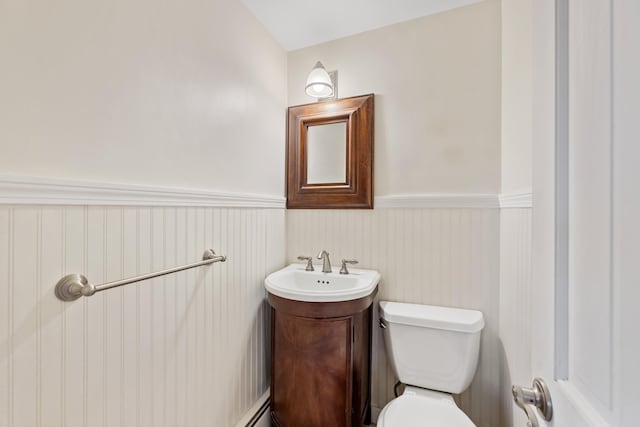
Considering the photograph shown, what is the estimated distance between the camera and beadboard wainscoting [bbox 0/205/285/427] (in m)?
0.63

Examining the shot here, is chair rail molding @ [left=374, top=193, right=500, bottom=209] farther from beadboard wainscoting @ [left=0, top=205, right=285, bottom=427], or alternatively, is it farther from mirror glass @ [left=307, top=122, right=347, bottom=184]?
beadboard wainscoting @ [left=0, top=205, right=285, bottom=427]

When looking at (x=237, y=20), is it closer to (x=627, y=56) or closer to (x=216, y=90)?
(x=216, y=90)

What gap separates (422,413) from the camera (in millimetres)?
1134

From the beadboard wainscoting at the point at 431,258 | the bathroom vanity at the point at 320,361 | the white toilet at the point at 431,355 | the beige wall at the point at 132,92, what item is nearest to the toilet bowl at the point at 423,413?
the white toilet at the point at 431,355

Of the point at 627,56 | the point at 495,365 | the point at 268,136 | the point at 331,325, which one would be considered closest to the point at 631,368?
the point at 627,56

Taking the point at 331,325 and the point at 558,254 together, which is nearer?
the point at 558,254

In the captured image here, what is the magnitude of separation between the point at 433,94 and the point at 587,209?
133cm

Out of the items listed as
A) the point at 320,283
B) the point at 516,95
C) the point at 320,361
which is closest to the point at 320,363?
the point at 320,361

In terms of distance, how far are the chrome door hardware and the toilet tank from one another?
2.53 ft

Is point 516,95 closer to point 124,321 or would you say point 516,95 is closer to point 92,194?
point 92,194

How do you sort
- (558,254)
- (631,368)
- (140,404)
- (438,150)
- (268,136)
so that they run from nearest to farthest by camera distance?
(631,368) → (558,254) → (140,404) → (438,150) → (268,136)

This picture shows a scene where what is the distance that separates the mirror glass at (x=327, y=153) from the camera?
1.71 metres

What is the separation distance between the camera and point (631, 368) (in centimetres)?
31

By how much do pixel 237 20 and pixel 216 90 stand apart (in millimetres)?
456
